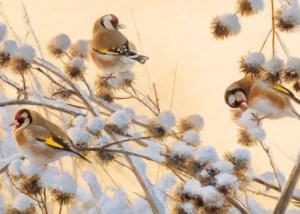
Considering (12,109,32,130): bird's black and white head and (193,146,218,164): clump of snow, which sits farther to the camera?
(12,109,32,130): bird's black and white head

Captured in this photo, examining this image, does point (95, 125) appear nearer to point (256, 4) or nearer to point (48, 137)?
point (48, 137)

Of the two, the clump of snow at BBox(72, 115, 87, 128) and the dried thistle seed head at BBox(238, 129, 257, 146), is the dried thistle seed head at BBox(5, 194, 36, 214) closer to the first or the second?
the clump of snow at BBox(72, 115, 87, 128)

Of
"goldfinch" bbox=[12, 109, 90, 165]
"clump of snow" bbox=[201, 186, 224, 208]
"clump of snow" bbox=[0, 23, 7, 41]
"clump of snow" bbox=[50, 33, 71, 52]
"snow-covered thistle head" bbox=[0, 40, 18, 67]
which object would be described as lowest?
"clump of snow" bbox=[201, 186, 224, 208]

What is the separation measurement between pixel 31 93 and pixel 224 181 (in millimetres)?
337

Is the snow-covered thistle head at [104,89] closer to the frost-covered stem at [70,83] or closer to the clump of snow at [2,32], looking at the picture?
the frost-covered stem at [70,83]

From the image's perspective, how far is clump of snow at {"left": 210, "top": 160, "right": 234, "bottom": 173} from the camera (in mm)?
744

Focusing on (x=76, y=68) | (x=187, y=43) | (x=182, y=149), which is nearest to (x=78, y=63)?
(x=76, y=68)

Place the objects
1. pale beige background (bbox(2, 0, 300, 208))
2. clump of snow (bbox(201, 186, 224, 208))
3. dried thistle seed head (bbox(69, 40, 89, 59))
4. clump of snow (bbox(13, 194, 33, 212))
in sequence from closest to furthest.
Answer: clump of snow (bbox(201, 186, 224, 208)) < clump of snow (bbox(13, 194, 33, 212)) < dried thistle seed head (bbox(69, 40, 89, 59)) < pale beige background (bbox(2, 0, 300, 208))

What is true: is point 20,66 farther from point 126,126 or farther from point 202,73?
point 202,73

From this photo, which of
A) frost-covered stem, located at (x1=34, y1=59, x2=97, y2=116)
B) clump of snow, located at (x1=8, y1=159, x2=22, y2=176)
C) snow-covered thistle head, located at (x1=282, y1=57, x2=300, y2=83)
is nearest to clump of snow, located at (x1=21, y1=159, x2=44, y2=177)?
clump of snow, located at (x1=8, y1=159, x2=22, y2=176)

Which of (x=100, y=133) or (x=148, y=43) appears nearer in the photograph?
(x=100, y=133)

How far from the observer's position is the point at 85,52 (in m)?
0.93

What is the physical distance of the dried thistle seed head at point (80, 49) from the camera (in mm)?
927

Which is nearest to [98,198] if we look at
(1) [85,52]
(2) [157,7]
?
(1) [85,52]
